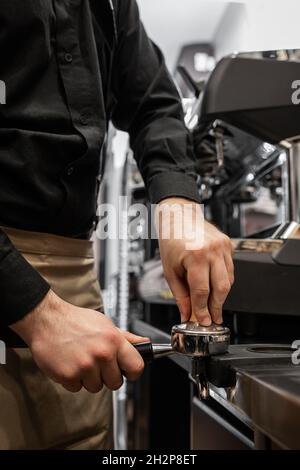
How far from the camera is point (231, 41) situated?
2.15 metres

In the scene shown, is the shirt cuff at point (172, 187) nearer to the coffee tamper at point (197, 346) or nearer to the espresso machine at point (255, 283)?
the espresso machine at point (255, 283)

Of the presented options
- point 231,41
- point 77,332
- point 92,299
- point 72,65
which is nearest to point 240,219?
point 231,41

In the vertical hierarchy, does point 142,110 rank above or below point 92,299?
above

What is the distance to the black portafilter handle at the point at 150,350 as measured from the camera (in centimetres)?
50

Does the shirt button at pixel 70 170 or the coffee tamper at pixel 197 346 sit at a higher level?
the shirt button at pixel 70 170

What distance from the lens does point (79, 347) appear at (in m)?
0.47

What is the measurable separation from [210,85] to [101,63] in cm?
20

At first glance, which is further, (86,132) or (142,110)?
(142,110)

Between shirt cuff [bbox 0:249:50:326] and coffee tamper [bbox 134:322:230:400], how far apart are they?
0.40ft

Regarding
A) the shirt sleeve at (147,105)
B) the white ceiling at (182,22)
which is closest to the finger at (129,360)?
the shirt sleeve at (147,105)

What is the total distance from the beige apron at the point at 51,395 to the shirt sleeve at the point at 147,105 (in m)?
0.18

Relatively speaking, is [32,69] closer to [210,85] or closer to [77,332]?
[210,85]
